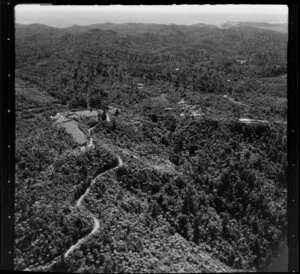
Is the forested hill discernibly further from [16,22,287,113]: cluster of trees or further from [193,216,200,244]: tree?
[193,216,200,244]: tree

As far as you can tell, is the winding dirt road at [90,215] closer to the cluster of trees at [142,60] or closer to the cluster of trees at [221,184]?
the cluster of trees at [221,184]

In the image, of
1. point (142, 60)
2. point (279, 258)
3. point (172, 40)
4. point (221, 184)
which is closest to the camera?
point (279, 258)

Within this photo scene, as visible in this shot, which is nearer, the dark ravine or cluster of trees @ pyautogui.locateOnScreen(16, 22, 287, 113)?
the dark ravine

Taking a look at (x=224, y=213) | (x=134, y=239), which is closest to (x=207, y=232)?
(x=224, y=213)

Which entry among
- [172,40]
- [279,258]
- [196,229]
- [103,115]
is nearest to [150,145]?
[103,115]

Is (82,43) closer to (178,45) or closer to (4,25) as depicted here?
(178,45)

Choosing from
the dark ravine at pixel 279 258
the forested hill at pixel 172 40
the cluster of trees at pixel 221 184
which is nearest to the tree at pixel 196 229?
the cluster of trees at pixel 221 184

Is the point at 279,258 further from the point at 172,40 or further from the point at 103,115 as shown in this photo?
the point at 172,40

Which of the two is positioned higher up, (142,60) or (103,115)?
(142,60)

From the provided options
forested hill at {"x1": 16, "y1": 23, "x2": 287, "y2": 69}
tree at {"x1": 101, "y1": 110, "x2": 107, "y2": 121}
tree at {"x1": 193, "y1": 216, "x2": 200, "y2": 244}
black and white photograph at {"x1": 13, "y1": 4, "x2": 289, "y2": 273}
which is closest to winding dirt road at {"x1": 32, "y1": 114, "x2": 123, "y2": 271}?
black and white photograph at {"x1": 13, "y1": 4, "x2": 289, "y2": 273}

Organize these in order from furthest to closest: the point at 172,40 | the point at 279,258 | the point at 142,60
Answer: the point at 172,40
the point at 142,60
the point at 279,258
